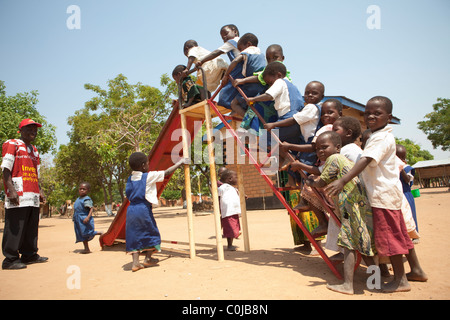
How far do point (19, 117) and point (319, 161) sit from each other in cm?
1586

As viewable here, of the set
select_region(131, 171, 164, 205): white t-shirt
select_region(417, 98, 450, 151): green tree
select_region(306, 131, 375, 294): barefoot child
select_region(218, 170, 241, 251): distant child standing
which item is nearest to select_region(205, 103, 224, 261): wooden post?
select_region(131, 171, 164, 205): white t-shirt

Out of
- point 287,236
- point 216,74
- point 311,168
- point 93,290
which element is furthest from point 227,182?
point 93,290

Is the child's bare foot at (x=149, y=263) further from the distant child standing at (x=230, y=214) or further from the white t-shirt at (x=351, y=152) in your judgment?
the white t-shirt at (x=351, y=152)

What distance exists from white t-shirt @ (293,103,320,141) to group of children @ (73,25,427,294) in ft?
0.04

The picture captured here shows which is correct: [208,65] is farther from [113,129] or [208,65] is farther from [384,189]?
[113,129]

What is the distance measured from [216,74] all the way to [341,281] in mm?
3745

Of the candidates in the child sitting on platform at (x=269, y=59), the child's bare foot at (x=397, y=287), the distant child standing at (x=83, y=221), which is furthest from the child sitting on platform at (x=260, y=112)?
the distant child standing at (x=83, y=221)

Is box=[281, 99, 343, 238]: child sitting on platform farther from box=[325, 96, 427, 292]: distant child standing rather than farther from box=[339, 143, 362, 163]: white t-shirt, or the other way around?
box=[325, 96, 427, 292]: distant child standing

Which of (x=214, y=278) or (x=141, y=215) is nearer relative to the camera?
(x=214, y=278)

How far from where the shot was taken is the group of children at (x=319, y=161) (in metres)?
2.91

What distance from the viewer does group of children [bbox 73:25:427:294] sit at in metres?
2.91

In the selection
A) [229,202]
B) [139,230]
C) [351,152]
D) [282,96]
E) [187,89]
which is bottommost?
[139,230]

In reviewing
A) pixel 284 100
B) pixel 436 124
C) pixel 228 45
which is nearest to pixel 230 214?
pixel 284 100

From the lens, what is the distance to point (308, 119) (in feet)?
12.6
